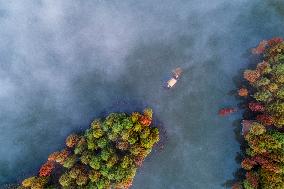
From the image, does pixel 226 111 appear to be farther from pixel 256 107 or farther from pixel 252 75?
pixel 252 75

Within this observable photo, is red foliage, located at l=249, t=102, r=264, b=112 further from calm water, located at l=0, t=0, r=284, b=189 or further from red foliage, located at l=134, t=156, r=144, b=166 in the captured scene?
red foliage, located at l=134, t=156, r=144, b=166

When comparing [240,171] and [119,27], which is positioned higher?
[119,27]

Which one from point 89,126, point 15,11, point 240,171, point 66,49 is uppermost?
point 15,11

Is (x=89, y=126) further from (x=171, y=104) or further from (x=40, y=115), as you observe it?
(x=171, y=104)

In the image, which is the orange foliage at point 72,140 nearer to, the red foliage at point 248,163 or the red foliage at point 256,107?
the red foliage at point 248,163

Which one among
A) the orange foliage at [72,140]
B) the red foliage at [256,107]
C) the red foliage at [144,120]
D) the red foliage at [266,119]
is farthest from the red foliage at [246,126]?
the orange foliage at [72,140]

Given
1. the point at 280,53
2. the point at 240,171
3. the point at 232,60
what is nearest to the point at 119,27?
the point at 232,60

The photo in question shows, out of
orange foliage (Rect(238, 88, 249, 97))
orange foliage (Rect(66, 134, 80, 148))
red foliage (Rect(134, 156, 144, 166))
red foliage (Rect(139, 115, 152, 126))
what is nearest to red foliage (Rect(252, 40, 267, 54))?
orange foliage (Rect(238, 88, 249, 97))
